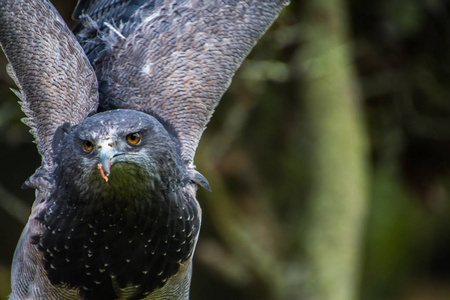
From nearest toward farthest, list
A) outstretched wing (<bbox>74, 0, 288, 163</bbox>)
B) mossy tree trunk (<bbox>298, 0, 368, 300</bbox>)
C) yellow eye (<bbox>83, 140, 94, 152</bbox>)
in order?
yellow eye (<bbox>83, 140, 94, 152</bbox>) < outstretched wing (<bbox>74, 0, 288, 163</bbox>) < mossy tree trunk (<bbox>298, 0, 368, 300</bbox>)

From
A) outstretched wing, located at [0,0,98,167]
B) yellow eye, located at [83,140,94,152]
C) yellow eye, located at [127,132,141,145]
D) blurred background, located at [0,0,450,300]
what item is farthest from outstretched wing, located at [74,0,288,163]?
blurred background, located at [0,0,450,300]

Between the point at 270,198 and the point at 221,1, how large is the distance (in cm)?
428

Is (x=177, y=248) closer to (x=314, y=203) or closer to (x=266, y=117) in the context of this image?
(x=314, y=203)

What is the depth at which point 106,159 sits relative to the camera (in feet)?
11.3

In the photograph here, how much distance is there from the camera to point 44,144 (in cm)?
435

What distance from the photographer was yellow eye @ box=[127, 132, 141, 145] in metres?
3.61

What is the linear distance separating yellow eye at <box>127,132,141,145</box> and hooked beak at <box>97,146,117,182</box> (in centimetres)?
14

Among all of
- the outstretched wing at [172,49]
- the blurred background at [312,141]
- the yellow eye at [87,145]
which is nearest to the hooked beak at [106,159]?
the yellow eye at [87,145]

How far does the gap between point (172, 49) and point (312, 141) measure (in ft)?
9.54

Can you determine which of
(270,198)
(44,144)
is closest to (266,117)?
(270,198)

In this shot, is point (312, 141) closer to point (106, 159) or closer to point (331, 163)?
point (331, 163)

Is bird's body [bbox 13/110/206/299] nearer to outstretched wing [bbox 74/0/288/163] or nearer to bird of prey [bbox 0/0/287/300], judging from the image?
bird of prey [bbox 0/0/287/300]

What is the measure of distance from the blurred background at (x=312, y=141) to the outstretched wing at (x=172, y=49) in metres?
1.29

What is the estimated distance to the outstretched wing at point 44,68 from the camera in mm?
4418
